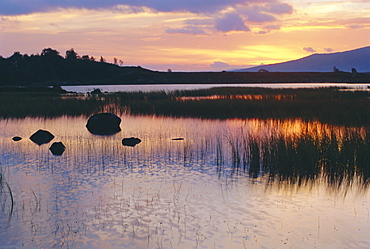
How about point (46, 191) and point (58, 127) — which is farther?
point (58, 127)

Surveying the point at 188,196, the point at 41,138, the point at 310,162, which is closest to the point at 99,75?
the point at 41,138

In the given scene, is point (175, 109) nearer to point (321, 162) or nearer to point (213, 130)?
point (213, 130)

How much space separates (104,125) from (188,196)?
432 inches

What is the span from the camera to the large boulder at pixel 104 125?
18.5 metres

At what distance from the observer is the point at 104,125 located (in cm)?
1867

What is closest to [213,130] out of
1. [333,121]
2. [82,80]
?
[333,121]

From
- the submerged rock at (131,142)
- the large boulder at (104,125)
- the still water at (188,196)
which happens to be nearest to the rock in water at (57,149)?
the still water at (188,196)

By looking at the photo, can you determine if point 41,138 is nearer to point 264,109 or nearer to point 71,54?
point 264,109

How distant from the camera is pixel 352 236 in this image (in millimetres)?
6398

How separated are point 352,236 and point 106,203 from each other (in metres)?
4.41

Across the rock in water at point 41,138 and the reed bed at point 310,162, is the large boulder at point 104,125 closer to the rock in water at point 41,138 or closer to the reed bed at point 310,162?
the rock in water at point 41,138

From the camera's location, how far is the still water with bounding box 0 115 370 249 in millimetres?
6414

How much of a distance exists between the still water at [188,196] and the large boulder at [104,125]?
392 centimetres

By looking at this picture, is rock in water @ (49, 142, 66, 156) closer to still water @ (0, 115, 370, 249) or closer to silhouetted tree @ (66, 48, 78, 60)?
still water @ (0, 115, 370, 249)
